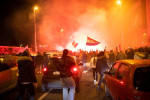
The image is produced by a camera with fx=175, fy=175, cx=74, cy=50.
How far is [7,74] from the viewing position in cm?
659

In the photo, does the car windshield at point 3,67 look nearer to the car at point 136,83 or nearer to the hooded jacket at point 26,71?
the hooded jacket at point 26,71

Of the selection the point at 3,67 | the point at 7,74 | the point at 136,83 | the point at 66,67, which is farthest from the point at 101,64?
the point at 136,83

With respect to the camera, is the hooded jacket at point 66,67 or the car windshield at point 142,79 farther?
the hooded jacket at point 66,67

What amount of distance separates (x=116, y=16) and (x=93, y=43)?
26386mm

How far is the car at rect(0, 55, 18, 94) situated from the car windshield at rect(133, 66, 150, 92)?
4.59 meters

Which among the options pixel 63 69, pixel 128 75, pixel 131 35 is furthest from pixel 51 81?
pixel 131 35

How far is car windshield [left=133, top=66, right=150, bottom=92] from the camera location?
3275 millimetres

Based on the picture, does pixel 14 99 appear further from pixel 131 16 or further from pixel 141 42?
pixel 131 16

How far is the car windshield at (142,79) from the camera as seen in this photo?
10.7 ft

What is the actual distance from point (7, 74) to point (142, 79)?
4.98 metres

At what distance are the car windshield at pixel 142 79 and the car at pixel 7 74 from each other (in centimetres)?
459

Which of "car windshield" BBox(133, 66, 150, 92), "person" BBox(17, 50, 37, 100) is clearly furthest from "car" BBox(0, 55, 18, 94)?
"car windshield" BBox(133, 66, 150, 92)

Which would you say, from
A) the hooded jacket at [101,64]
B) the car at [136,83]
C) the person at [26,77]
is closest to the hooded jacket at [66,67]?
the person at [26,77]

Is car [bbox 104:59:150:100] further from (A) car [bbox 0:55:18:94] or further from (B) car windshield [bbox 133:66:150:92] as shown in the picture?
(A) car [bbox 0:55:18:94]
